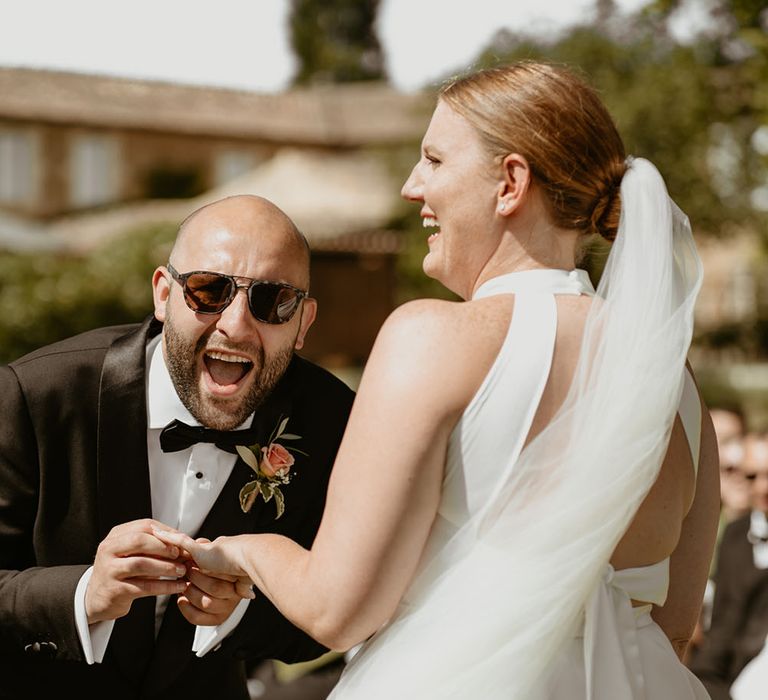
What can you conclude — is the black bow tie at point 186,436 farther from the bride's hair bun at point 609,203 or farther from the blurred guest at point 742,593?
the blurred guest at point 742,593

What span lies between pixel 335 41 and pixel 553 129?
68388 mm

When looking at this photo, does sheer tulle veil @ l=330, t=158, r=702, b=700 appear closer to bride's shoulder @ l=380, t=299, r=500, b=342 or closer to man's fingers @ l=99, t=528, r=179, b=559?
bride's shoulder @ l=380, t=299, r=500, b=342

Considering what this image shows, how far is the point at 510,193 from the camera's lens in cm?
236

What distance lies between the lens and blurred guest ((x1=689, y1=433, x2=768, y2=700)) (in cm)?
584

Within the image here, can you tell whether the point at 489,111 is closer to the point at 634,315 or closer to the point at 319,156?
the point at 634,315

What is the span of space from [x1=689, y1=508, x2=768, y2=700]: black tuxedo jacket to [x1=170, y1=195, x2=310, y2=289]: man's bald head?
369 cm

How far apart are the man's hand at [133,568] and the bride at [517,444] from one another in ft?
0.58

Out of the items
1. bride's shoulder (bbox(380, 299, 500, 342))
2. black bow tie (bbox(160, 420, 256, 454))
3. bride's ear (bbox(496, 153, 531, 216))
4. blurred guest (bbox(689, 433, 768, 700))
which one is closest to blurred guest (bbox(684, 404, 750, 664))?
blurred guest (bbox(689, 433, 768, 700))

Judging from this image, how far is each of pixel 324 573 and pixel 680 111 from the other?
26602 millimetres

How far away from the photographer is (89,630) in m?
2.89

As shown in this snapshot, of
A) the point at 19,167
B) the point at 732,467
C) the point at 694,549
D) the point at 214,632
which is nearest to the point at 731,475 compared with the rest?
the point at 732,467

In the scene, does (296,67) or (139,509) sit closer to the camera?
(139,509)

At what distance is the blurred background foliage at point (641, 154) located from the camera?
2430 cm

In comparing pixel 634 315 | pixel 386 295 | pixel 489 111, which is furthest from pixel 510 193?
pixel 386 295
